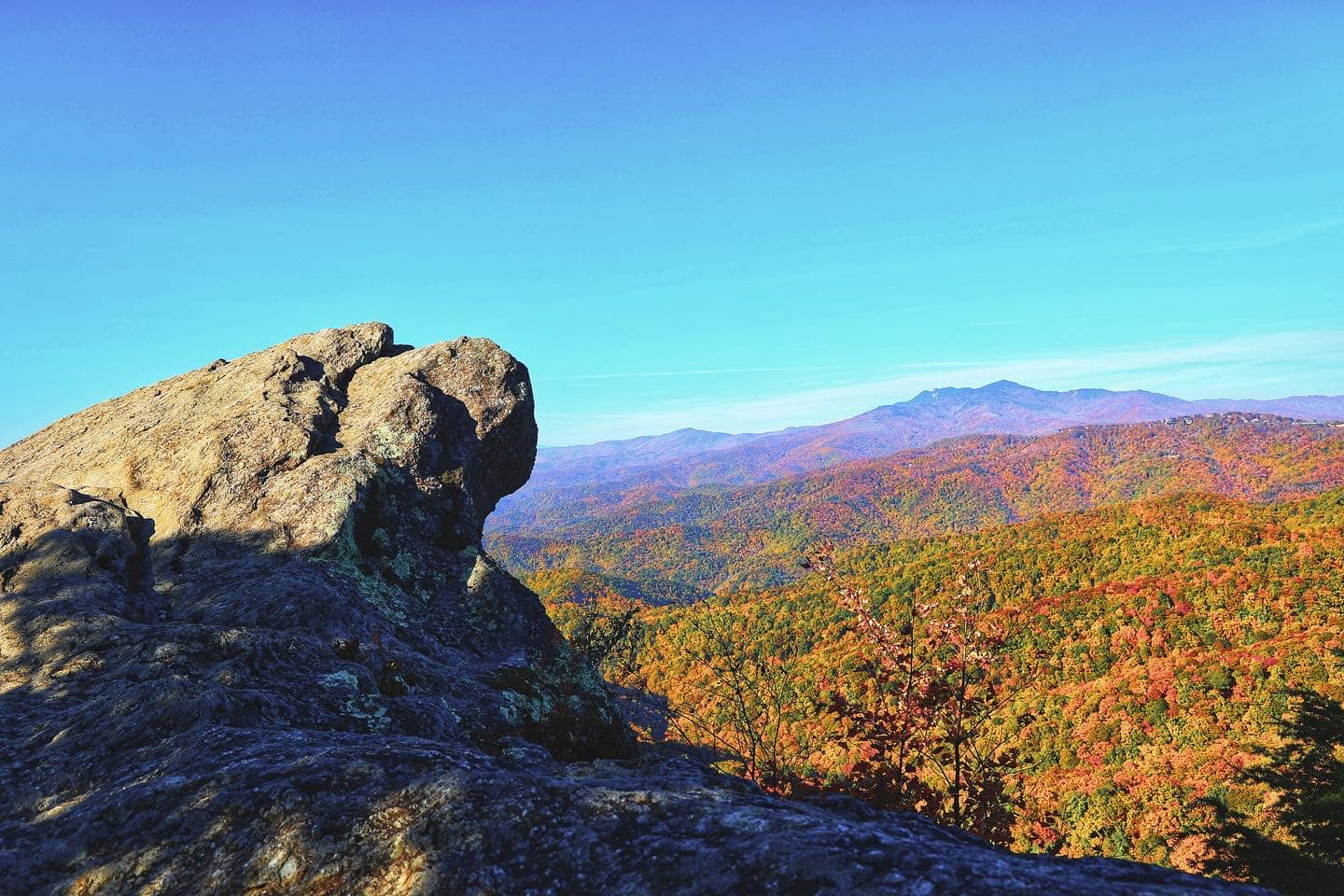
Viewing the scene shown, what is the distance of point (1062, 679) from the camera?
6009cm

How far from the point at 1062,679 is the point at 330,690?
69.0 m

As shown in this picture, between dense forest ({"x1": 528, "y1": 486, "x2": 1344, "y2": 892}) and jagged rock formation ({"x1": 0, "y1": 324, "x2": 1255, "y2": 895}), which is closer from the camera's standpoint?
jagged rock formation ({"x1": 0, "y1": 324, "x2": 1255, "y2": 895})

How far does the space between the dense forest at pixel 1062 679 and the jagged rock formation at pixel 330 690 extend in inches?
134

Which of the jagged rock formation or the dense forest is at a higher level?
the jagged rock formation

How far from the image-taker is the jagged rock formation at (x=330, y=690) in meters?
3.90

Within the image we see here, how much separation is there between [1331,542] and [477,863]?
269 ft

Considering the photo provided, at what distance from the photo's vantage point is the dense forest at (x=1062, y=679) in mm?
9133

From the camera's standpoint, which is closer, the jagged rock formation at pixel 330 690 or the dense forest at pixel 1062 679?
the jagged rock formation at pixel 330 690

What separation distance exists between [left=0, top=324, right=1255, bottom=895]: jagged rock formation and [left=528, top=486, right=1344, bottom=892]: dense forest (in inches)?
134

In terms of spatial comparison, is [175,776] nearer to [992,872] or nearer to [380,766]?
[380,766]

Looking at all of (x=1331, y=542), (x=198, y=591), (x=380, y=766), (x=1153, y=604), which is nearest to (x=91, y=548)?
(x=198, y=591)

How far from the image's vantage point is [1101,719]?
1895 inches

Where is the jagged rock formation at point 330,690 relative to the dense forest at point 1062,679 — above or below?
above

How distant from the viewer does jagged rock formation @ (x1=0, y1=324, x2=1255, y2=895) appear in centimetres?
390
